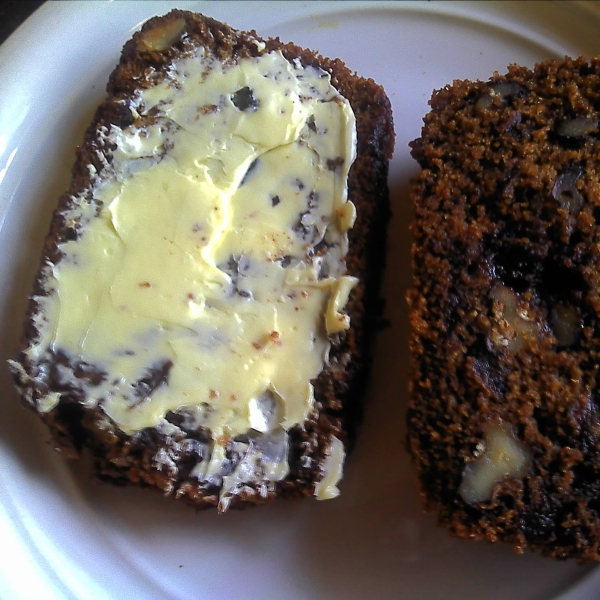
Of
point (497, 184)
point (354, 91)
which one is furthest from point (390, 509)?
point (354, 91)

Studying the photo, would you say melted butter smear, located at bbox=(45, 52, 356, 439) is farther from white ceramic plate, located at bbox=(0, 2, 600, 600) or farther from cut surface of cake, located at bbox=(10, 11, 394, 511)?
white ceramic plate, located at bbox=(0, 2, 600, 600)

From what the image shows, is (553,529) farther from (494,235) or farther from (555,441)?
(494,235)

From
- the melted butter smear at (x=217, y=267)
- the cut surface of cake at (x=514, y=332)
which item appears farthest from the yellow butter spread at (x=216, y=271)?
the cut surface of cake at (x=514, y=332)

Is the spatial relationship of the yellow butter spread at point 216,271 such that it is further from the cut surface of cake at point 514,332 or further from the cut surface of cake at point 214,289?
the cut surface of cake at point 514,332

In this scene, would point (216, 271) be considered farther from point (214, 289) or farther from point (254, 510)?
point (254, 510)

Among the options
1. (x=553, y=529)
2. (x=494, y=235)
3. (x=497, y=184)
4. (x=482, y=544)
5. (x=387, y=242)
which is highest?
(x=497, y=184)
